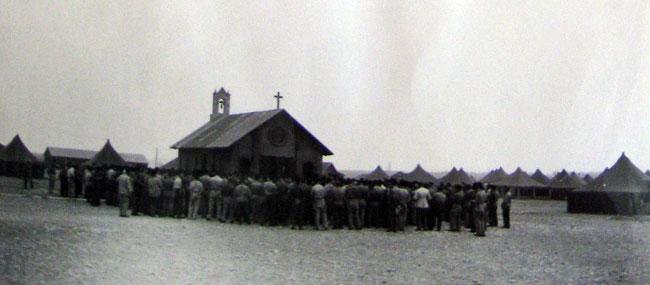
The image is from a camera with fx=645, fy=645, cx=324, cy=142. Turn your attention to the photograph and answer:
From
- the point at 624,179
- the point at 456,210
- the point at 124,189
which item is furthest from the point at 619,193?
the point at 124,189

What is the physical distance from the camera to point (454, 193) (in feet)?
79.6

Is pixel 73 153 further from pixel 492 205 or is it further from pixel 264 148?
pixel 492 205

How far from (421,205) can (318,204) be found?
3.86 metres

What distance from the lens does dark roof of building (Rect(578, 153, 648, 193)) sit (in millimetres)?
Result: 41438

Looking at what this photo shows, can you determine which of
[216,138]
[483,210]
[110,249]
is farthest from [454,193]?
[216,138]

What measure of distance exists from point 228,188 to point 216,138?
13.3m

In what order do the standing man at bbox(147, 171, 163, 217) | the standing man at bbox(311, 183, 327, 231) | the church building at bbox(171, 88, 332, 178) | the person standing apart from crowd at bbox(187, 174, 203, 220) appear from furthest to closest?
the church building at bbox(171, 88, 332, 178)
the standing man at bbox(147, 171, 163, 217)
the person standing apart from crowd at bbox(187, 174, 203, 220)
the standing man at bbox(311, 183, 327, 231)

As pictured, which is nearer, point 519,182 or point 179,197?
point 179,197

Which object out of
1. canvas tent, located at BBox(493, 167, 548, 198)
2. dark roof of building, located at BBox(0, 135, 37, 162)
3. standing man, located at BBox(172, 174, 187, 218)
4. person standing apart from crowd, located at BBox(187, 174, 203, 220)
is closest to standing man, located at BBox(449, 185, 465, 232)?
person standing apart from crowd, located at BBox(187, 174, 203, 220)

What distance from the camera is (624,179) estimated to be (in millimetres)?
41531

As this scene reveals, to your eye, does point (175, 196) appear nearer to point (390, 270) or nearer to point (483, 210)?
point (483, 210)

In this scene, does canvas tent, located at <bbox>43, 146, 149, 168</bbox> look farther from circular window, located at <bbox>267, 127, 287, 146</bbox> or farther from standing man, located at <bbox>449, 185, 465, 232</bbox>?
standing man, located at <bbox>449, 185, 465, 232</bbox>

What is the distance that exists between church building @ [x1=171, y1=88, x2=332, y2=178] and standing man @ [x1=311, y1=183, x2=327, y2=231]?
421 inches

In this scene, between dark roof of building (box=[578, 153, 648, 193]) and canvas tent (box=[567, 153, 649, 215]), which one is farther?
dark roof of building (box=[578, 153, 648, 193])
